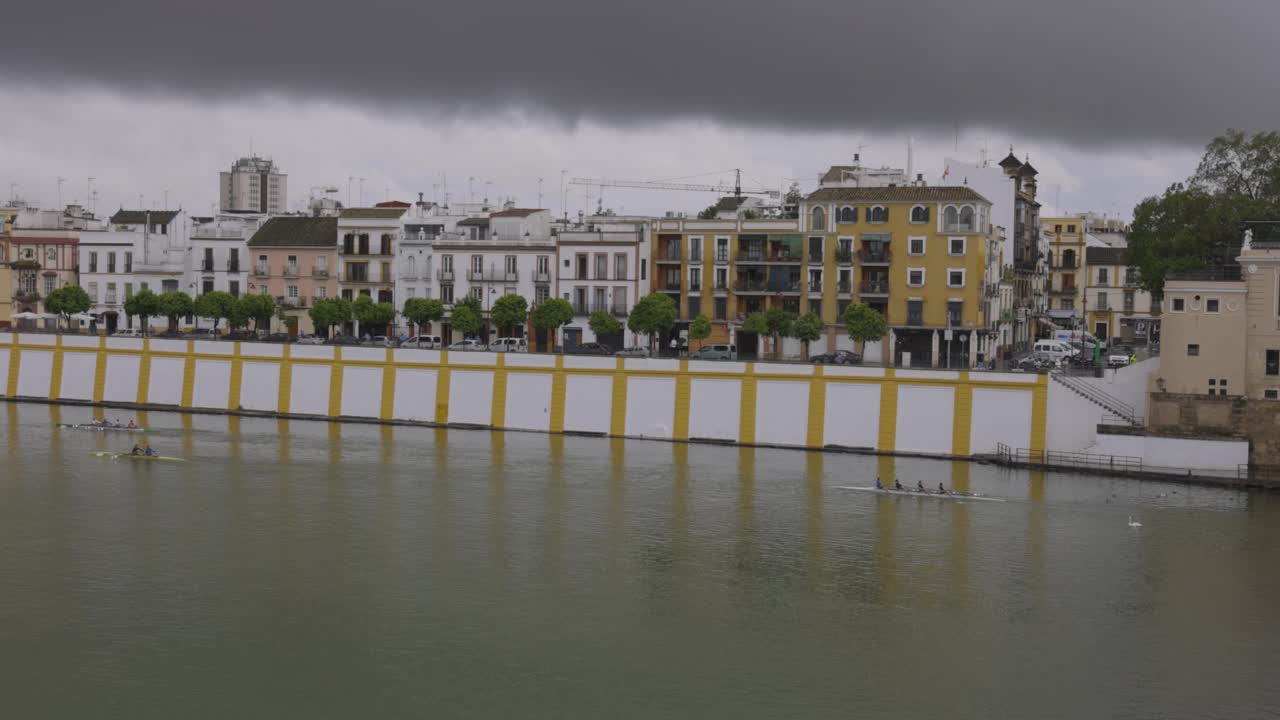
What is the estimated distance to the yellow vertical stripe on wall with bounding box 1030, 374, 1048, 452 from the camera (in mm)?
57969

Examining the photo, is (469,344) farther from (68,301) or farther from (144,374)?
(68,301)

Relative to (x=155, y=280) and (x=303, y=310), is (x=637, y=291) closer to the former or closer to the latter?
(x=303, y=310)

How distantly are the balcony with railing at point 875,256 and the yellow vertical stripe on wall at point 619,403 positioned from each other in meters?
18.4

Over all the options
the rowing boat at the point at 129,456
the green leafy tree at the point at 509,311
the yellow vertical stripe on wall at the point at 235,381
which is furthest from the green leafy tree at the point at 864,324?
the rowing boat at the point at 129,456

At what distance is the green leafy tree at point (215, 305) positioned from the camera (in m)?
83.6

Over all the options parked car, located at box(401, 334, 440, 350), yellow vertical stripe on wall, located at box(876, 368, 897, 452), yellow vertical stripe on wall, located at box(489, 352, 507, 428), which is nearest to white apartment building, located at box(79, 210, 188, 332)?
parked car, located at box(401, 334, 440, 350)

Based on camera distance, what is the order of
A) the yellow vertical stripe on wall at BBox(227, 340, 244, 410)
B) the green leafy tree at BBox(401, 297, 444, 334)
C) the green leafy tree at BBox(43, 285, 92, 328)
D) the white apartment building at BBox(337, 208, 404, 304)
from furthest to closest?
the white apartment building at BBox(337, 208, 404, 304)
the green leafy tree at BBox(43, 285, 92, 328)
the green leafy tree at BBox(401, 297, 444, 334)
the yellow vertical stripe on wall at BBox(227, 340, 244, 410)

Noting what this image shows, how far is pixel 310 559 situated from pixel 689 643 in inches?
482

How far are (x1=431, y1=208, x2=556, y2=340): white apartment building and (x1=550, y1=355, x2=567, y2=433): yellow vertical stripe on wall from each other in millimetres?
18497

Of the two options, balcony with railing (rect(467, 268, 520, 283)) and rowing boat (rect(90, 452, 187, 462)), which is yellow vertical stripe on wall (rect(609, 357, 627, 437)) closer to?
rowing boat (rect(90, 452, 187, 462))

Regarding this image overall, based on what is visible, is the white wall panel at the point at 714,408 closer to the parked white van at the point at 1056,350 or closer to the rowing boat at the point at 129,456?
the parked white van at the point at 1056,350

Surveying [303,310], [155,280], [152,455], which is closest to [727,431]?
[152,455]

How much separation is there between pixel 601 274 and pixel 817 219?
12236 millimetres

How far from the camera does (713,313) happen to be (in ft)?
264
